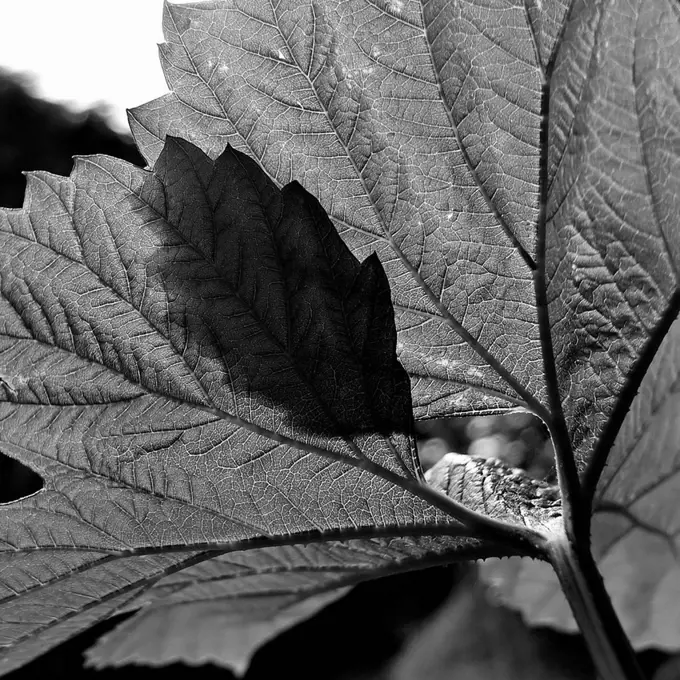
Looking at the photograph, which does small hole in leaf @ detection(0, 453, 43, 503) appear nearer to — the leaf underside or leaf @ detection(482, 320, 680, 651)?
leaf @ detection(482, 320, 680, 651)

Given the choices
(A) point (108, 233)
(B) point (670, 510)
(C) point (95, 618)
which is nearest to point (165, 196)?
(A) point (108, 233)

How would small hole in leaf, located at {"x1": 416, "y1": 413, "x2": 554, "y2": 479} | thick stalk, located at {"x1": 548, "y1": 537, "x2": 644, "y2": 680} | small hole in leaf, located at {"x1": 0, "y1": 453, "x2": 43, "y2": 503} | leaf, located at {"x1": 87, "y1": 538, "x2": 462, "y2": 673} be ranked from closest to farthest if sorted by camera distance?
thick stalk, located at {"x1": 548, "y1": 537, "x2": 644, "y2": 680} < leaf, located at {"x1": 87, "y1": 538, "x2": 462, "y2": 673} < small hole in leaf, located at {"x1": 416, "y1": 413, "x2": 554, "y2": 479} < small hole in leaf, located at {"x1": 0, "y1": 453, "x2": 43, "y2": 503}

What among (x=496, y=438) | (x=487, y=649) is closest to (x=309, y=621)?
(x=487, y=649)

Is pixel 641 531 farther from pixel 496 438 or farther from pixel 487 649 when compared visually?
pixel 487 649

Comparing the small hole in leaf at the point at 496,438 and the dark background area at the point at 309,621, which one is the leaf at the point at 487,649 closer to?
the dark background area at the point at 309,621

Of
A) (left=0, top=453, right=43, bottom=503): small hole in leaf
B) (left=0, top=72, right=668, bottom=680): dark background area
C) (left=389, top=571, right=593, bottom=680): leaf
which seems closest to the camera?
(left=389, top=571, right=593, bottom=680): leaf

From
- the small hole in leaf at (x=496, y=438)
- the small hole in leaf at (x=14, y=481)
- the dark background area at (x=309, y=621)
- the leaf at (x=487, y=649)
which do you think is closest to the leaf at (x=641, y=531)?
the small hole in leaf at (x=496, y=438)

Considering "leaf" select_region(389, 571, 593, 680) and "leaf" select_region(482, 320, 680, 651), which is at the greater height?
"leaf" select_region(482, 320, 680, 651)

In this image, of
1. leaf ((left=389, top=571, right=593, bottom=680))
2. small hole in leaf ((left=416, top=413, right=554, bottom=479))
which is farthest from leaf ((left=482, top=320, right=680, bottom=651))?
leaf ((left=389, top=571, right=593, bottom=680))
